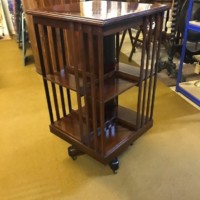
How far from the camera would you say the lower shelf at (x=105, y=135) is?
1.31 meters

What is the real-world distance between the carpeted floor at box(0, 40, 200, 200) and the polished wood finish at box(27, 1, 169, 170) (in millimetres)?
151

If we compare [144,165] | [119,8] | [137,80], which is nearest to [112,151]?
[144,165]

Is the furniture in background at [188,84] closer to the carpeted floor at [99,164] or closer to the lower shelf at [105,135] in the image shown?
the carpeted floor at [99,164]

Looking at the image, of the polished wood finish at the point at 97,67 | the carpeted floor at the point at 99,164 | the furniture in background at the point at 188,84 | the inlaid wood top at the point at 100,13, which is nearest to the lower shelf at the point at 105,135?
the polished wood finish at the point at 97,67

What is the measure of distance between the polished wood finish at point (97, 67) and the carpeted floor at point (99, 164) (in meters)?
0.15

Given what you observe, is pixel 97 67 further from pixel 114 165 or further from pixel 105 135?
pixel 114 165

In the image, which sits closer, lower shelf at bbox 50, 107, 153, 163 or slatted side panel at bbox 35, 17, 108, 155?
slatted side panel at bbox 35, 17, 108, 155

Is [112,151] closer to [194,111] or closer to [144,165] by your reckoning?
[144,165]

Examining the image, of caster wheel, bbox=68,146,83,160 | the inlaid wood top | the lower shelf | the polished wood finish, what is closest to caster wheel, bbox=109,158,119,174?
the polished wood finish

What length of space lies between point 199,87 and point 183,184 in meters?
1.39

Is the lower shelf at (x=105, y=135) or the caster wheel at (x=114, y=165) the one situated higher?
the lower shelf at (x=105, y=135)

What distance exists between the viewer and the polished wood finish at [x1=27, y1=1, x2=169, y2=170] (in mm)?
1018

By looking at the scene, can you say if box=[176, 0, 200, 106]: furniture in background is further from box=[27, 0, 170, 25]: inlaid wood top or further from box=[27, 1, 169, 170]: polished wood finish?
box=[27, 0, 170, 25]: inlaid wood top

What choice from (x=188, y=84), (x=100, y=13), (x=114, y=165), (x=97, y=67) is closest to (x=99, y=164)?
(x=114, y=165)
